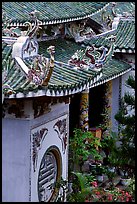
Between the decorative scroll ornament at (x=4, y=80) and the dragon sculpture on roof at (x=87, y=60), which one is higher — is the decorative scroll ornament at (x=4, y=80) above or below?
below

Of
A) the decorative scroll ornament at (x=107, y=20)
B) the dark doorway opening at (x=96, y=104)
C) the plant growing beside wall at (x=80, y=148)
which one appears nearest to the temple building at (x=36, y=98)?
the plant growing beside wall at (x=80, y=148)

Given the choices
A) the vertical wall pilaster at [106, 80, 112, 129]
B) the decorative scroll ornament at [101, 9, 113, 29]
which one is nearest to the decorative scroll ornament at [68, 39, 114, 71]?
the vertical wall pilaster at [106, 80, 112, 129]

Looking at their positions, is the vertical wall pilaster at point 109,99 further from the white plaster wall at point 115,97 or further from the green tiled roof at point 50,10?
the green tiled roof at point 50,10

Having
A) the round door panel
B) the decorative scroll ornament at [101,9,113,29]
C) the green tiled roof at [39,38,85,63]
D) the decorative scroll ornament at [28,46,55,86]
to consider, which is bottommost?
the round door panel

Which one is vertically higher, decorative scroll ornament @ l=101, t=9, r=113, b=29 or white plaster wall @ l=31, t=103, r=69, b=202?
decorative scroll ornament @ l=101, t=9, r=113, b=29

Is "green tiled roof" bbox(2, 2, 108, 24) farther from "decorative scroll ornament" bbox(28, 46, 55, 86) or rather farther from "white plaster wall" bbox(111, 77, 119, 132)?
"decorative scroll ornament" bbox(28, 46, 55, 86)

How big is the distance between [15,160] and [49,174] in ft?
3.96

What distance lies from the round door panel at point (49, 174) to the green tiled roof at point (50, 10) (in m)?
3.04

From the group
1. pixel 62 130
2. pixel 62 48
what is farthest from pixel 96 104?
pixel 62 130

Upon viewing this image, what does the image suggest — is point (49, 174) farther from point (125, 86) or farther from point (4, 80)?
point (125, 86)

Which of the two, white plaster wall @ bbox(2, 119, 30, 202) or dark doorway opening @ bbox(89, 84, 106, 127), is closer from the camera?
white plaster wall @ bbox(2, 119, 30, 202)

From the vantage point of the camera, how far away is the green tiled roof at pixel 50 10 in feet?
39.6

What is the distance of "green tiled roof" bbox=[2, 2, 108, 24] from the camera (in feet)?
39.6

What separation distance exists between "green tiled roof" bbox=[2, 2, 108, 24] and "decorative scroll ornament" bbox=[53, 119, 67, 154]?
2558 mm
